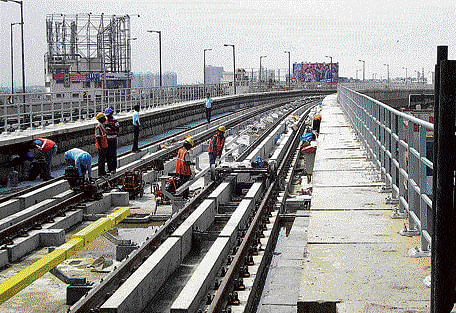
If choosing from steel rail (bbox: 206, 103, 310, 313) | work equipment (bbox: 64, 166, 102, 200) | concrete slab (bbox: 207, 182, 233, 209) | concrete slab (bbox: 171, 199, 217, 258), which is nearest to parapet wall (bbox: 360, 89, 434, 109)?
concrete slab (bbox: 207, 182, 233, 209)

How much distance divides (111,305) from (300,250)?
504 cm

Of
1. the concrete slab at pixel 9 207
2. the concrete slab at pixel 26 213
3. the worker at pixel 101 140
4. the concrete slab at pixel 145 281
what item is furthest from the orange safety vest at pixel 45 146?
the concrete slab at pixel 145 281

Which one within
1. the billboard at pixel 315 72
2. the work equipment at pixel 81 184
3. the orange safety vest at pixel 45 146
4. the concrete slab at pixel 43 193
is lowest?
the concrete slab at pixel 43 193

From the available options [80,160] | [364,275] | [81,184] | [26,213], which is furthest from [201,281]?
[80,160]

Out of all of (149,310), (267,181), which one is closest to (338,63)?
(267,181)

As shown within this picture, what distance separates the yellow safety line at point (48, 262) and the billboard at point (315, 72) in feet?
452

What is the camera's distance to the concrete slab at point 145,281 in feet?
27.7

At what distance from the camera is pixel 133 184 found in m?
17.8

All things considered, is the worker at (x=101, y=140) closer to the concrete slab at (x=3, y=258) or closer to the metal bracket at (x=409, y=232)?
the concrete slab at (x=3, y=258)

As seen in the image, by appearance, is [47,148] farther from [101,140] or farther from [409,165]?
[409,165]

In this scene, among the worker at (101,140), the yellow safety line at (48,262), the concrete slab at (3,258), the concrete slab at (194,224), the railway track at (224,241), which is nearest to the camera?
the yellow safety line at (48,262)

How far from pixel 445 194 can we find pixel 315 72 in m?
149

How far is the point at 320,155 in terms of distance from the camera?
18078 millimetres

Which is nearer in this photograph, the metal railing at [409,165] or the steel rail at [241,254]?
the metal railing at [409,165]
